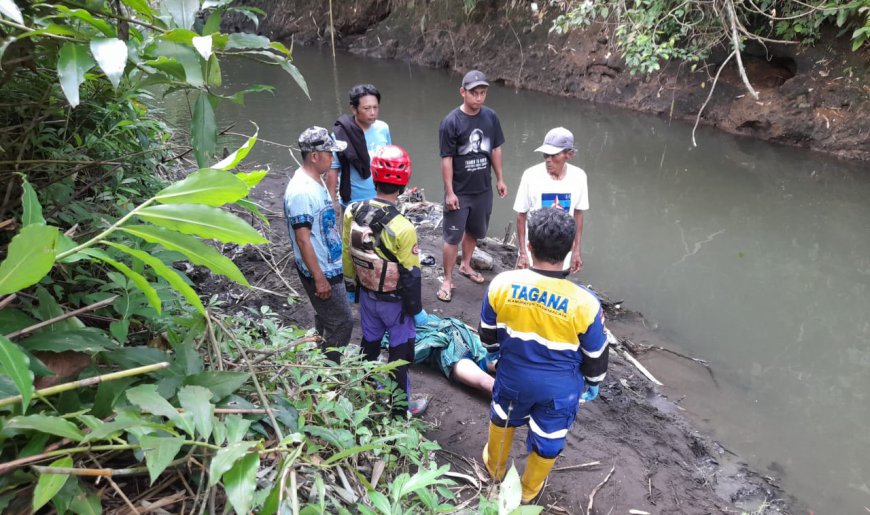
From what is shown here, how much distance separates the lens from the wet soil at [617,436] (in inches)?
123

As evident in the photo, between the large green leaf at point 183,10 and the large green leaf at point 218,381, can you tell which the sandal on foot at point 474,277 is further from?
the large green leaf at point 183,10

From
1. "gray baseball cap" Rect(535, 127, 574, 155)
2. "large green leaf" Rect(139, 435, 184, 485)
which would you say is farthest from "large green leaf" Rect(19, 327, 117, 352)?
"gray baseball cap" Rect(535, 127, 574, 155)

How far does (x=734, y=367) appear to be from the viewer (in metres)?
4.70

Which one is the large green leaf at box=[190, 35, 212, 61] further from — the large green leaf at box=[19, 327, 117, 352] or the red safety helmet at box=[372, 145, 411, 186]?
the red safety helmet at box=[372, 145, 411, 186]

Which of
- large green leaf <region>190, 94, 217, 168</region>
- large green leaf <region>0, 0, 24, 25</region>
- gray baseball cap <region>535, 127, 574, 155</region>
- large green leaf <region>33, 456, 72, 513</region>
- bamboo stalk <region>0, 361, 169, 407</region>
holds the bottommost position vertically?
large green leaf <region>33, 456, 72, 513</region>

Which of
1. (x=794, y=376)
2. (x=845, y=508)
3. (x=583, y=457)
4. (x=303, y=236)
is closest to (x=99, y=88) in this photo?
(x=303, y=236)

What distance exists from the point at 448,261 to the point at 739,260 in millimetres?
3512

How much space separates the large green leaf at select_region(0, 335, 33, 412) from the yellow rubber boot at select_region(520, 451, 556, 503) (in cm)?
228

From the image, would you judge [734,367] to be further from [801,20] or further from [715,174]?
[801,20]

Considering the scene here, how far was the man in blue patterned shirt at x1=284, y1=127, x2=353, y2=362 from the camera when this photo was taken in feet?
9.93

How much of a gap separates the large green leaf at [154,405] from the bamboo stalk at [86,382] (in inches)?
2.6

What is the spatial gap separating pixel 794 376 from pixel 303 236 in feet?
13.6

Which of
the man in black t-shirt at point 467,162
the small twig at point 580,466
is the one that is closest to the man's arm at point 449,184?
the man in black t-shirt at point 467,162

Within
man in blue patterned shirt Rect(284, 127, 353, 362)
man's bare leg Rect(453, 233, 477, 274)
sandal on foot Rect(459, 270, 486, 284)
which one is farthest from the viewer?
sandal on foot Rect(459, 270, 486, 284)
